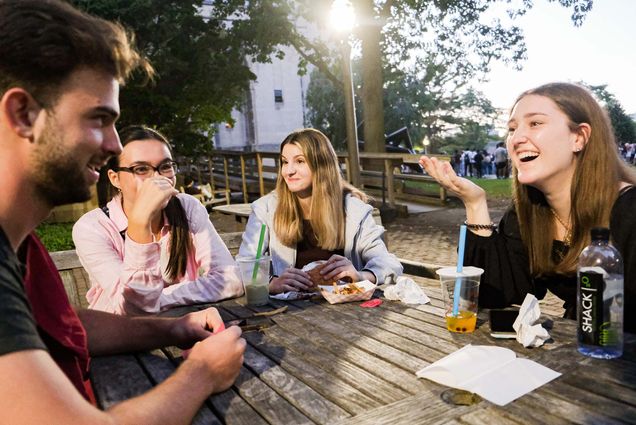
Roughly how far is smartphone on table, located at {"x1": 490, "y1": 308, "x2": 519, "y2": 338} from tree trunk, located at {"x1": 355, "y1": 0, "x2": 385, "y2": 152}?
1165 cm

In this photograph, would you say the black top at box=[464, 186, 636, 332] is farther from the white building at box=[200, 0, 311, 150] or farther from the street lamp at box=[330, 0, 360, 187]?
the white building at box=[200, 0, 311, 150]

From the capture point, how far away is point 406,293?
7.52 feet

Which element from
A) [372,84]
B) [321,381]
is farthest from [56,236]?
[321,381]

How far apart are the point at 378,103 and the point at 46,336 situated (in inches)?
501

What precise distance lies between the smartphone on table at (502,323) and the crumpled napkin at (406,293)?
38 centimetres

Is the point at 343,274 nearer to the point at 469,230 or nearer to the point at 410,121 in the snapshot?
the point at 469,230

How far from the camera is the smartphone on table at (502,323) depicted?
1.78 metres

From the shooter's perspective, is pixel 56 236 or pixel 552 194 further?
pixel 56 236

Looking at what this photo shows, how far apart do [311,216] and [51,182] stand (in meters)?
2.48

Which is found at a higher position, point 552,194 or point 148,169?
point 148,169

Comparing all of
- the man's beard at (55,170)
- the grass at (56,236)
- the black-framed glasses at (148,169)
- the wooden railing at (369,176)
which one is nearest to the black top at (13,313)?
the man's beard at (55,170)

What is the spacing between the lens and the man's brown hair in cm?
112

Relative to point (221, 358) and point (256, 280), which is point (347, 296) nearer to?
point (256, 280)

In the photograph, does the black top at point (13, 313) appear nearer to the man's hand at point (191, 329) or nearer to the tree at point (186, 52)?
the man's hand at point (191, 329)
